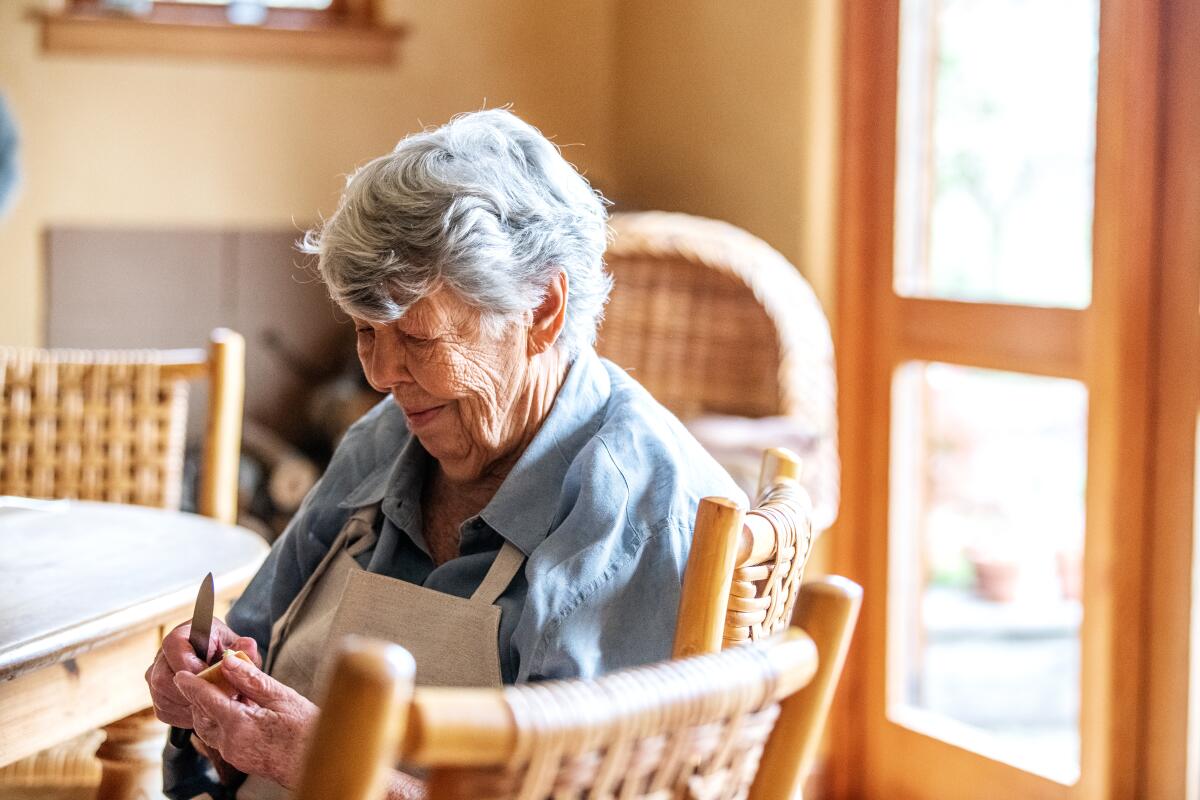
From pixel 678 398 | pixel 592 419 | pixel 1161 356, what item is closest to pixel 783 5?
pixel 678 398

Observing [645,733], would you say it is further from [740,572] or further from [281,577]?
[281,577]

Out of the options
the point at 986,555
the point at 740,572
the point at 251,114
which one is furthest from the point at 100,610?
the point at 986,555

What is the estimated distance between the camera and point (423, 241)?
49.1 inches

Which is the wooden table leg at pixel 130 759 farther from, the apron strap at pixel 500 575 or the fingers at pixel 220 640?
→ the apron strap at pixel 500 575

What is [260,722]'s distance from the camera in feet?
3.67

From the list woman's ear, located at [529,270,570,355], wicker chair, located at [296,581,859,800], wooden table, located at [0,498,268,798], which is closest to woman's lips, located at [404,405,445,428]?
woman's ear, located at [529,270,570,355]

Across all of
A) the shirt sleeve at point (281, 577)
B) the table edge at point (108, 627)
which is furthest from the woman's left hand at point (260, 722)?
the shirt sleeve at point (281, 577)

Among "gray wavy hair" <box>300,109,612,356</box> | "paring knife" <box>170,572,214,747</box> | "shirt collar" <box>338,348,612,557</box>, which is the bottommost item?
"paring knife" <box>170,572,214,747</box>

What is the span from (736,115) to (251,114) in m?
1.21

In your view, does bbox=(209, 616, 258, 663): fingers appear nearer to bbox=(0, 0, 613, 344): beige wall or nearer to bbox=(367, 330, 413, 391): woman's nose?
bbox=(367, 330, 413, 391): woman's nose

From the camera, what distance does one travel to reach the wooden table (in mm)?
1331

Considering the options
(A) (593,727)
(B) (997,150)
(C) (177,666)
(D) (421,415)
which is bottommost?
(C) (177,666)

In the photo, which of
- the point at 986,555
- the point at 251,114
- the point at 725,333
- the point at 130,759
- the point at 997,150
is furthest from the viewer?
the point at 251,114

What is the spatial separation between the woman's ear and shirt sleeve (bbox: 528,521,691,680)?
26cm
